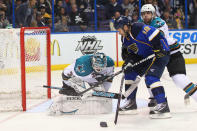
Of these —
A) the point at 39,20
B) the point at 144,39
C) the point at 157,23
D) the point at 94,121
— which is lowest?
the point at 94,121

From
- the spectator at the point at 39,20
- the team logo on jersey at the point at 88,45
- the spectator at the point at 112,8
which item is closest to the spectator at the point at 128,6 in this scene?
the spectator at the point at 112,8

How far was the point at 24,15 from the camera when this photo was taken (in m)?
8.09

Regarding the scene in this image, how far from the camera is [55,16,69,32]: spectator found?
8320mm

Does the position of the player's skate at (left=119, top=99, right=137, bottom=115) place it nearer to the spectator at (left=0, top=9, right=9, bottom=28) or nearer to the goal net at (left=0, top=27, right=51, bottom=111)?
the goal net at (left=0, top=27, right=51, bottom=111)

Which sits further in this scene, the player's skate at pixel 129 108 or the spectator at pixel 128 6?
the spectator at pixel 128 6

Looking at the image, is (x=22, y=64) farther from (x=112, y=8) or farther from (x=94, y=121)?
(x=112, y=8)

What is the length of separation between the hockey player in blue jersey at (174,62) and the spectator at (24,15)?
4.54 m

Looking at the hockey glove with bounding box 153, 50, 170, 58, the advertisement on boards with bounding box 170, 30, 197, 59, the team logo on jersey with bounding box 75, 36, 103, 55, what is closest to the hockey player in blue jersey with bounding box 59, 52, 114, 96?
the hockey glove with bounding box 153, 50, 170, 58

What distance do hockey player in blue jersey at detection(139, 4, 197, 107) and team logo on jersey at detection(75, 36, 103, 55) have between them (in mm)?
4225

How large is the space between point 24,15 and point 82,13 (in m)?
1.29

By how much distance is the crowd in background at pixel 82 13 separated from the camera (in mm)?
8102

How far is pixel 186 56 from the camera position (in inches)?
349

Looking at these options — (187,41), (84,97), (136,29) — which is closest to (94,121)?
(84,97)

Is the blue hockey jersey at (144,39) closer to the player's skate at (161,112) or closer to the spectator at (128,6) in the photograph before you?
the player's skate at (161,112)
